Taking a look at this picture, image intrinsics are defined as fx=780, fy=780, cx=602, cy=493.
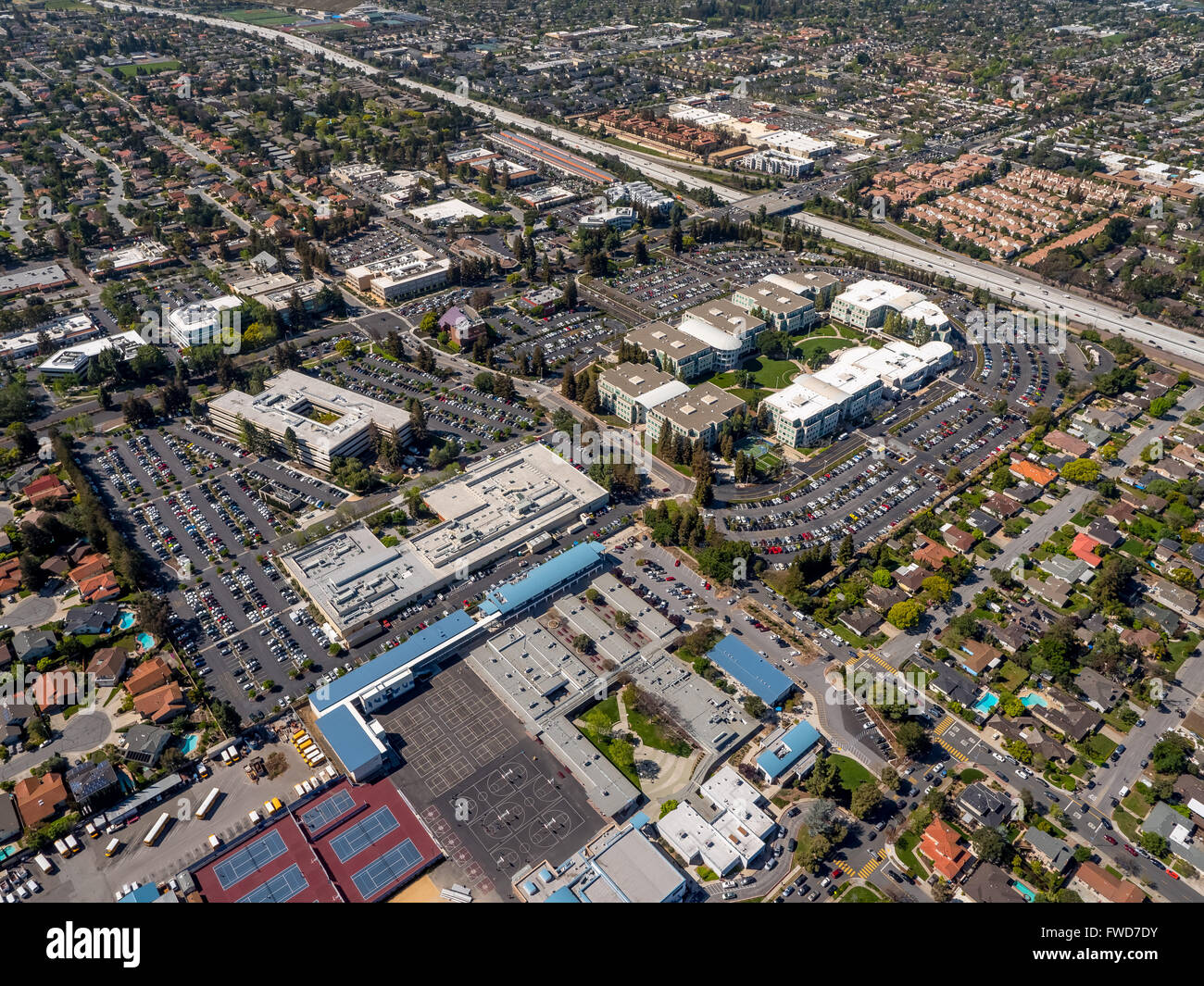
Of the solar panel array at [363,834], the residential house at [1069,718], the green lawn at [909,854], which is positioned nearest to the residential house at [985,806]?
the green lawn at [909,854]

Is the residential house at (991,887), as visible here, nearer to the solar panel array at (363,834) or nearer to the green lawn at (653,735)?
the green lawn at (653,735)

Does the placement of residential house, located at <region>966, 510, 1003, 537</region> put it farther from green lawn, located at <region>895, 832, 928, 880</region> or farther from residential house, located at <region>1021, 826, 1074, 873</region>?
green lawn, located at <region>895, 832, 928, 880</region>

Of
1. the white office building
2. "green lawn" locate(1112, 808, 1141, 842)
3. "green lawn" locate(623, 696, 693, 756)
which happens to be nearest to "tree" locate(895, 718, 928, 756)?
"green lawn" locate(1112, 808, 1141, 842)

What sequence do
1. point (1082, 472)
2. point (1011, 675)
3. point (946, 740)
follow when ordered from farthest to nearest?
point (1082, 472), point (1011, 675), point (946, 740)

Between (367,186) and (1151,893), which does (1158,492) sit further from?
(367,186)

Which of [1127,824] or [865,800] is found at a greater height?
[865,800]

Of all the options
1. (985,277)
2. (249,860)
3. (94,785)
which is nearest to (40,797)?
(94,785)

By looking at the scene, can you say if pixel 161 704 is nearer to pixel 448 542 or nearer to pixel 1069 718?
pixel 448 542

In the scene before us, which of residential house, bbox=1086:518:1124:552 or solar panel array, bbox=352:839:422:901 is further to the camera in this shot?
residential house, bbox=1086:518:1124:552
